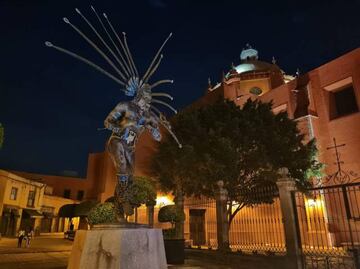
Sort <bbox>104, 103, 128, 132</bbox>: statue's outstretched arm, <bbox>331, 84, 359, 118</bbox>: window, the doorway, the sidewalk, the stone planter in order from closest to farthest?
<bbox>104, 103, 128, 132</bbox>: statue's outstretched arm < the stone planter < the sidewalk < <bbox>331, 84, 359, 118</bbox>: window < the doorway

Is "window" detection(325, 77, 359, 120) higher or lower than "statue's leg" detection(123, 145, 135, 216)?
higher

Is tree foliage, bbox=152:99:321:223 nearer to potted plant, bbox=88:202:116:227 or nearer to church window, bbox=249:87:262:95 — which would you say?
potted plant, bbox=88:202:116:227

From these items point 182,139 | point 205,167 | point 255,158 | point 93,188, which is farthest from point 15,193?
point 255,158

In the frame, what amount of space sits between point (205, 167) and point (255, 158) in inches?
96.1

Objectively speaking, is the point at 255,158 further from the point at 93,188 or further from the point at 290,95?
the point at 93,188

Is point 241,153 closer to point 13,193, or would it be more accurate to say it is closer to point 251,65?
point 251,65

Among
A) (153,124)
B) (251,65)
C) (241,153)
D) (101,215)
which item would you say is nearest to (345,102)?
(241,153)

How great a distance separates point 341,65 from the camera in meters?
18.0

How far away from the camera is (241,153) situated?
13.7 m

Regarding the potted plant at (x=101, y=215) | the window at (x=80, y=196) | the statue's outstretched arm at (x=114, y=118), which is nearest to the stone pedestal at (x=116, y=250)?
the potted plant at (x=101, y=215)

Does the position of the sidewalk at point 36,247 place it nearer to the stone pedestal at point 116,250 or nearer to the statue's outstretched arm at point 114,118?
the stone pedestal at point 116,250

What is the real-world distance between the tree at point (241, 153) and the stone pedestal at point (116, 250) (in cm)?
759

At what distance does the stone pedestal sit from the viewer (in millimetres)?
4789

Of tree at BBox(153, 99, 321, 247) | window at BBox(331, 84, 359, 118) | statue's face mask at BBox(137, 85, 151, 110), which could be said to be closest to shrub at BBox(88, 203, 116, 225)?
statue's face mask at BBox(137, 85, 151, 110)
